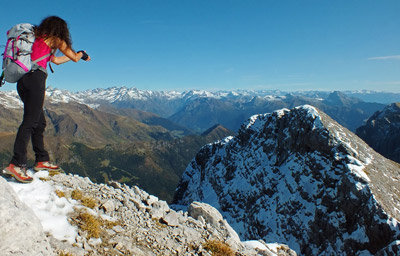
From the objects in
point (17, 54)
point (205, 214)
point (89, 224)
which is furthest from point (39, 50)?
point (205, 214)

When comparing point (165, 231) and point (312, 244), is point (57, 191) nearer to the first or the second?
point (165, 231)

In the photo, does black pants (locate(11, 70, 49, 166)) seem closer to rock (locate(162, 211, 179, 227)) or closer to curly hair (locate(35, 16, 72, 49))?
curly hair (locate(35, 16, 72, 49))

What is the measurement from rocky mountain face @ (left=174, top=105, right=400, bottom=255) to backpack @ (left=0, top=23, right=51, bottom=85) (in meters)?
53.6

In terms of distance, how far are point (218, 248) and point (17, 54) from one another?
992cm

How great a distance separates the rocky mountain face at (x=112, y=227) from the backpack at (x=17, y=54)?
3679mm

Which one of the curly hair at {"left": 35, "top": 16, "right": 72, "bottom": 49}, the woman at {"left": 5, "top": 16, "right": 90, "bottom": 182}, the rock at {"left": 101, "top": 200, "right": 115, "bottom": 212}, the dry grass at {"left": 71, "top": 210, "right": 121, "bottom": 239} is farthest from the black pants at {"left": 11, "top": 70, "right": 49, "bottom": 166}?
the rock at {"left": 101, "top": 200, "right": 115, "bottom": 212}

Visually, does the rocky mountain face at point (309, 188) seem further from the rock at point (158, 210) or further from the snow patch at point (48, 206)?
the snow patch at point (48, 206)

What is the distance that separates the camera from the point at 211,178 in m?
125

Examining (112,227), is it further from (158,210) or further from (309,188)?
(309,188)

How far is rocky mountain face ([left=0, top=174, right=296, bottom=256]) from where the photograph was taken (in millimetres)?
5109

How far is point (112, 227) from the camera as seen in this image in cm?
852

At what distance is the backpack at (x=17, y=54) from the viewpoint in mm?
7578

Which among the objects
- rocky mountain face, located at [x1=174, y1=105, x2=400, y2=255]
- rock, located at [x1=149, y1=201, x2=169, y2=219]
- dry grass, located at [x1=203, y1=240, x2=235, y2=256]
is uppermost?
rock, located at [x1=149, y1=201, x2=169, y2=219]

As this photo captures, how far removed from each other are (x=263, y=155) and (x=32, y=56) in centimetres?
10002
